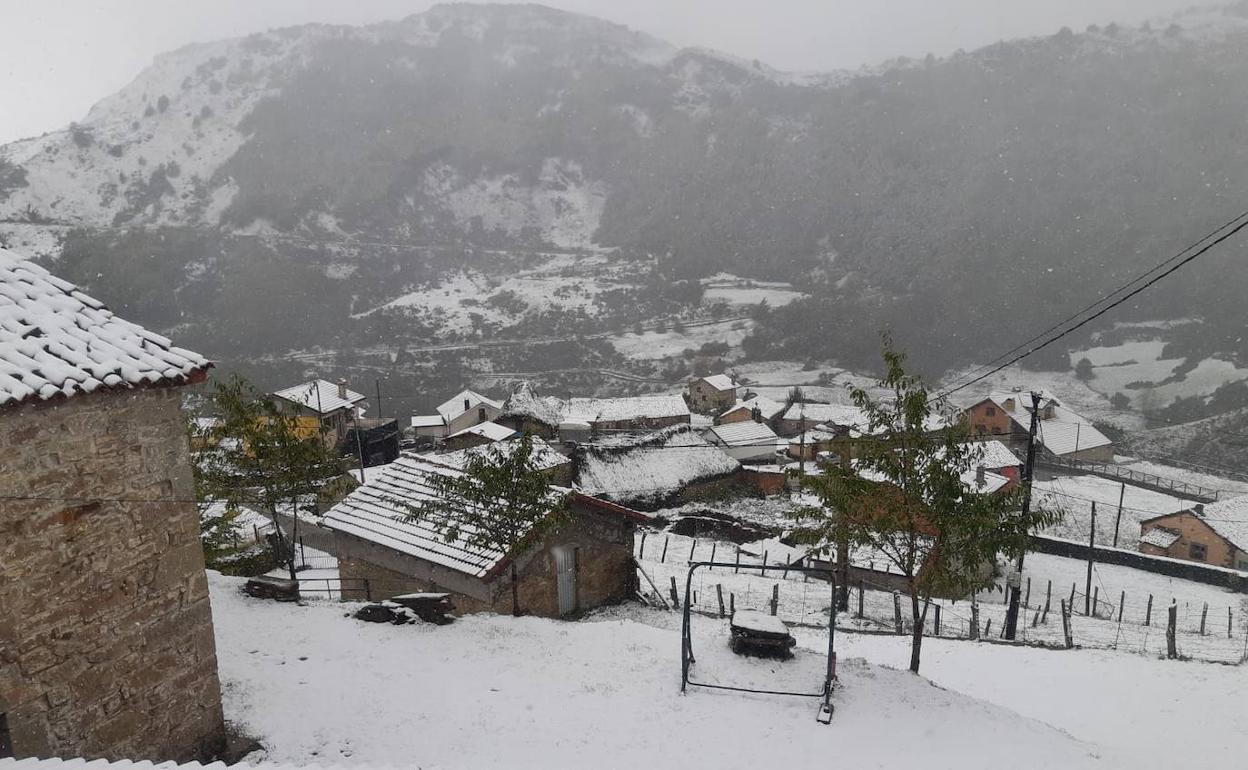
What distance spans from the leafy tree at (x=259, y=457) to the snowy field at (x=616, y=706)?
2843 millimetres

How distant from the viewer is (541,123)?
180750mm

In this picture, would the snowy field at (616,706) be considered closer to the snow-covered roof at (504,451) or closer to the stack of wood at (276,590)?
the stack of wood at (276,590)

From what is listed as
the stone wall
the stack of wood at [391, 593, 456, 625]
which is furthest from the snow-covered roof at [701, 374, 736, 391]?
the stone wall

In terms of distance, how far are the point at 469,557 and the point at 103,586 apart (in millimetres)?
7473

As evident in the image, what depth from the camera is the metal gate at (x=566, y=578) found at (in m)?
15.3

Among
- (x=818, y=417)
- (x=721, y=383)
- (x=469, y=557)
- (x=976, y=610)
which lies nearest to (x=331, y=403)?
(x=721, y=383)

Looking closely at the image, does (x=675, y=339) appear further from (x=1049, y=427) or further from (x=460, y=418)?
(x=1049, y=427)

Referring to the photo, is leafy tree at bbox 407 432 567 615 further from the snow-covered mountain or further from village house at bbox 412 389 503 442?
the snow-covered mountain

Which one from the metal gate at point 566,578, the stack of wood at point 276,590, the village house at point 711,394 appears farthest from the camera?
the village house at point 711,394

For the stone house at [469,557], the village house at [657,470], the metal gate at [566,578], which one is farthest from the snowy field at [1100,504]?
the metal gate at [566,578]

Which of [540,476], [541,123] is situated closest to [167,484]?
[540,476]

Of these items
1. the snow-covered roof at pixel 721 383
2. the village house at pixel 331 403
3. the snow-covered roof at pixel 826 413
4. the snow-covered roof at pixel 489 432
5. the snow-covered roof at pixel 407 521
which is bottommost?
the snow-covered roof at pixel 826 413

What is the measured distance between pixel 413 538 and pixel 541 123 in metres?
182

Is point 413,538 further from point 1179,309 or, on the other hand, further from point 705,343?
point 1179,309
